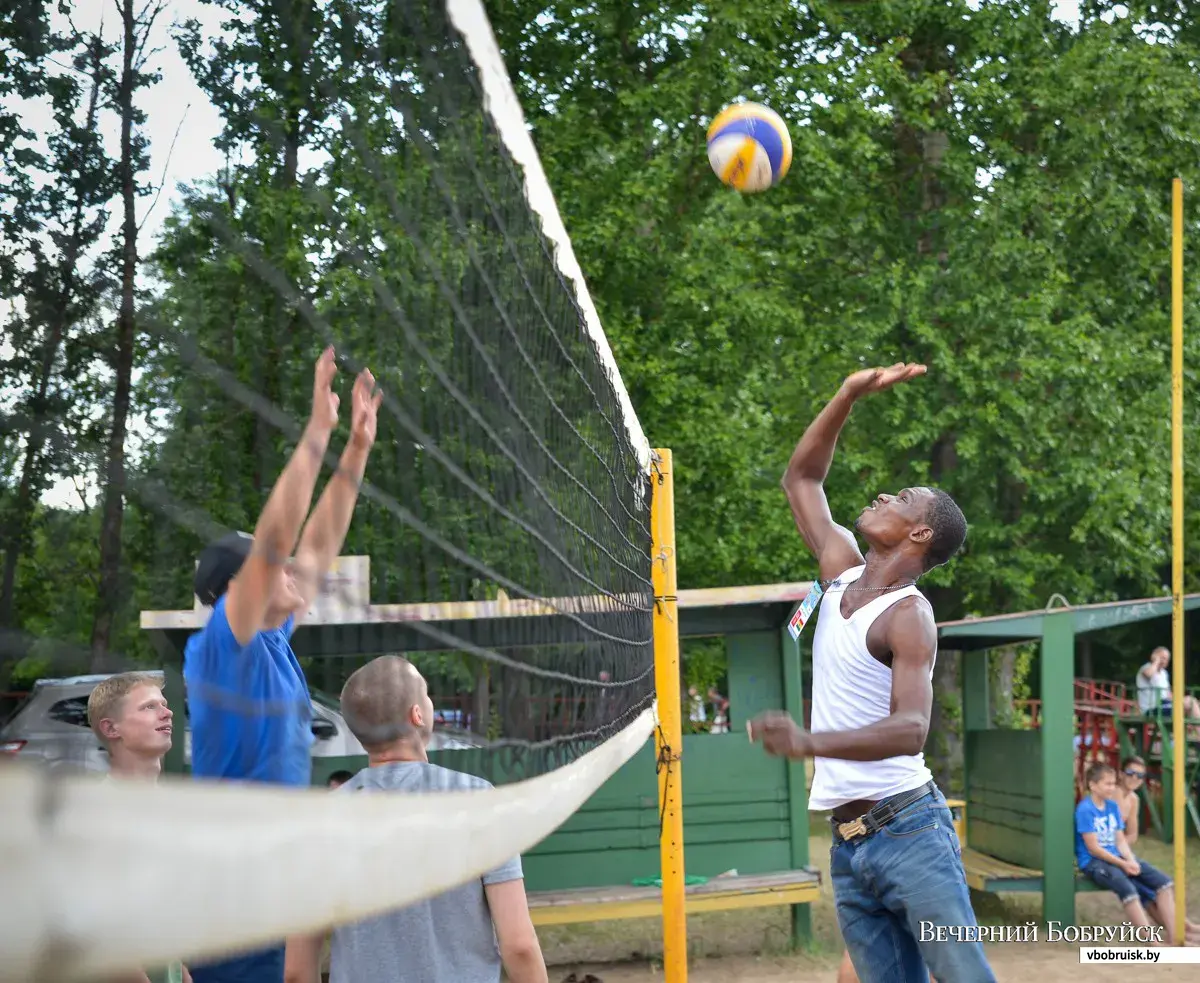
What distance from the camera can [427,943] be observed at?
2.43 metres

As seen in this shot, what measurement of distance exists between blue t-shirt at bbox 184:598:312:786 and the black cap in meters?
0.03

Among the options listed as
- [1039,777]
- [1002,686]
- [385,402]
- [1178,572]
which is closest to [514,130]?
[385,402]

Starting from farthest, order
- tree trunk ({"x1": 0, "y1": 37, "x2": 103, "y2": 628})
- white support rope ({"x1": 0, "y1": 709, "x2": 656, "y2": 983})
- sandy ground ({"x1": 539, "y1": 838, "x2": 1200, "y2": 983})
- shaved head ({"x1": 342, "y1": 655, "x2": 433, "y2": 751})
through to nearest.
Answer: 1. sandy ground ({"x1": 539, "y1": 838, "x2": 1200, "y2": 983})
2. shaved head ({"x1": 342, "y1": 655, "x2": 433, "y2": 751})
3. tree trunk ({"x1": 0, "y1": 37, "x2": 103, "y2": 628})
4. white support rope ({"x1": 0, "y1": 709, "x2": 656, "y2": 983})

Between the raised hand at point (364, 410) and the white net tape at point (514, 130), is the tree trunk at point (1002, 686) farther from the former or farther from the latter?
the raised hand at point (364, 410)

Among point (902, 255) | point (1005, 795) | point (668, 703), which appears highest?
point (902, 255)

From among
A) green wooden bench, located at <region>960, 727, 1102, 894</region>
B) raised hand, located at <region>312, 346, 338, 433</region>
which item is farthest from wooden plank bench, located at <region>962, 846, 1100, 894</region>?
raised hand, located at <region>312, 346, 338, 433</region>

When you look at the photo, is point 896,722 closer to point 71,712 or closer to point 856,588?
point 856,588

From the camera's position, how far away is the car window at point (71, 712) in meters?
0.96

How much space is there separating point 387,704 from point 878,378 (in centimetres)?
223

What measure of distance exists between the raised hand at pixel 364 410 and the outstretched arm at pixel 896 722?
4.44ft

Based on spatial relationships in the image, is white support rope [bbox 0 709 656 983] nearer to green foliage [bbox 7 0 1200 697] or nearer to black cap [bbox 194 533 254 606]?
black cap [bbox 194 533 254 606]

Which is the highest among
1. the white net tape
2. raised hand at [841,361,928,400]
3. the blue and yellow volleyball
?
the blue and yellow volleyball

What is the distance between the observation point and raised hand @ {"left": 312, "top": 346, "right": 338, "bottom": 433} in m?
1.55

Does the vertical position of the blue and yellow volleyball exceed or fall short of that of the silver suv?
it exceeds it
